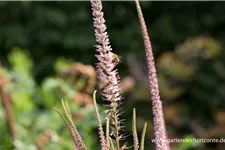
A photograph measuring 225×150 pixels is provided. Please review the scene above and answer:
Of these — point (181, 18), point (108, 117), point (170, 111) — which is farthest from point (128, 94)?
point (108, 117)

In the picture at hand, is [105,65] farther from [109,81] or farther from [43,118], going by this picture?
[43,118]

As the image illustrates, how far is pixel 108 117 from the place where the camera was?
2.31 ft

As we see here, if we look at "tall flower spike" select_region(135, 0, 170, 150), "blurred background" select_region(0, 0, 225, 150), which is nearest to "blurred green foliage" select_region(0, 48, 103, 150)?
"blurred background" select_region(0, 0, 225, 150)

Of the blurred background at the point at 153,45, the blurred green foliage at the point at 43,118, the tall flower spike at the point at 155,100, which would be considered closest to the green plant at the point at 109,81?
the tall flower spike at the point at 155,100

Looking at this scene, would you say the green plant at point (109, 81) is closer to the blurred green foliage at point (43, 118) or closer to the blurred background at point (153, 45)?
the blurred green foliage at point (43, 118)

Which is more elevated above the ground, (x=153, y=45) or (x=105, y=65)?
(x=153, y=45)

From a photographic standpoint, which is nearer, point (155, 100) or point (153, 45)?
point (155, 100)

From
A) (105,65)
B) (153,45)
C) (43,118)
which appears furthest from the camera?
(153,45)

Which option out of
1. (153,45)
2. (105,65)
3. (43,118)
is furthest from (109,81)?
(153,45)

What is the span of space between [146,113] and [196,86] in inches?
19.4

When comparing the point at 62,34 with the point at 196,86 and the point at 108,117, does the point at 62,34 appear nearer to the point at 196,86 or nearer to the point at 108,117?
the point at 196,86

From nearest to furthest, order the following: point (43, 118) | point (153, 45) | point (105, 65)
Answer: point (105, 65), point (43, 118), point (153, 45)

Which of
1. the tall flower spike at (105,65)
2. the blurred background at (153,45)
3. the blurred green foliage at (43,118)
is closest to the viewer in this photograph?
the tall flower spike at (105,65)

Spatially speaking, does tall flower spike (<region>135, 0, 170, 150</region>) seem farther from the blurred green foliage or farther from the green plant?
the blurred green foliage
